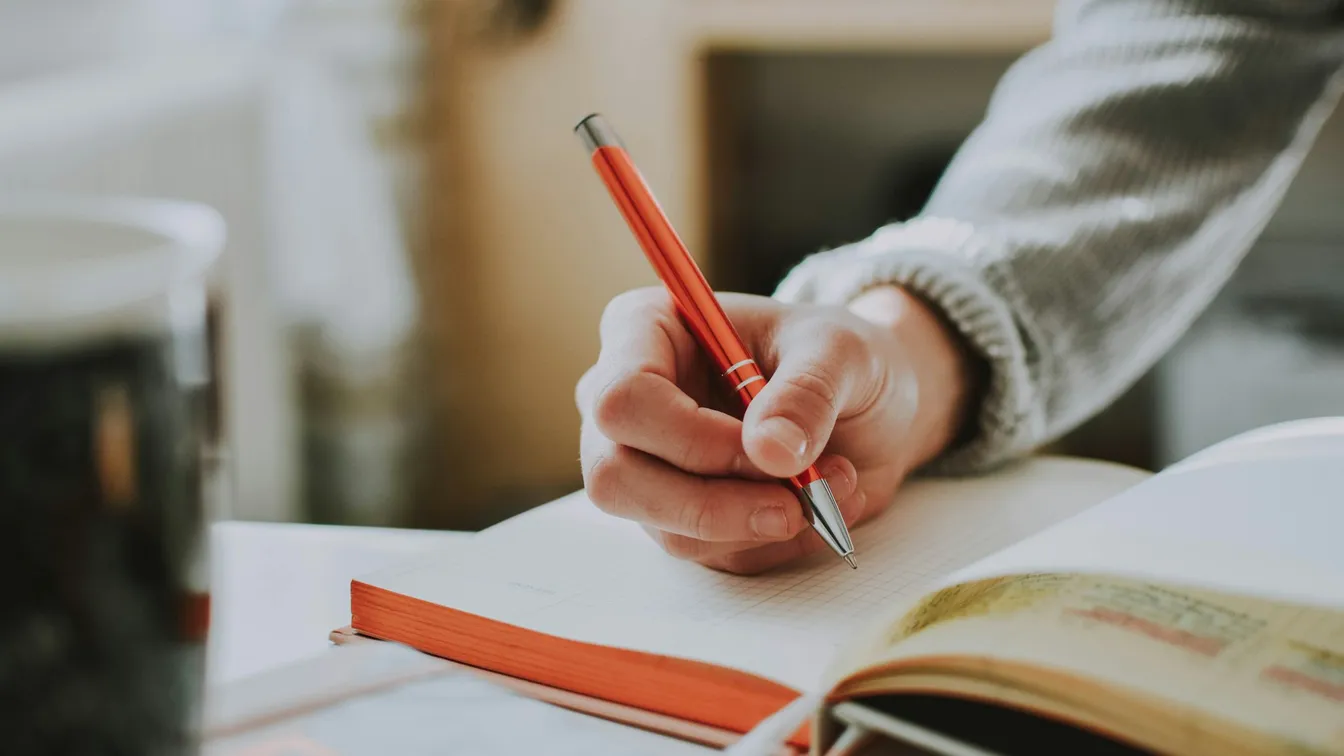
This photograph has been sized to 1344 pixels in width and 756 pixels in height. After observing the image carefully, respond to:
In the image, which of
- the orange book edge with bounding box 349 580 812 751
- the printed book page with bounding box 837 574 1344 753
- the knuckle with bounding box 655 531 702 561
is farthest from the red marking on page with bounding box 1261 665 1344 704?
the knuckle with bounding box 655 531 702 561

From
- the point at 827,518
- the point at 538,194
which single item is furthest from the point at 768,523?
the point at 538,194

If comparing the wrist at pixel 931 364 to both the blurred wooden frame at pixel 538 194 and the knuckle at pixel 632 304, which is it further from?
the blurred wooden frame at pixel 538 194

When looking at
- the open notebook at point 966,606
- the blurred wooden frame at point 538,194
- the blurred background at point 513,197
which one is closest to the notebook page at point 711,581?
the open notebook at point 966,606

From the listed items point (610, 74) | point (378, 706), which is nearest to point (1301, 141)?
point (378, 706)

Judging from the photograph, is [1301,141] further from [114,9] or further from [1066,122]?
[114,9]

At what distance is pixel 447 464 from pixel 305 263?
0.37 metres

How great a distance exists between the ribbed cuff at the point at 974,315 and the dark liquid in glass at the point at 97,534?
44 centimetres

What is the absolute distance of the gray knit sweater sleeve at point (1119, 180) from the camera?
650 mm

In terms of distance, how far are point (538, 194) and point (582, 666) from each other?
4.68ft

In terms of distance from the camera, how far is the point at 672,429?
0.47 meters

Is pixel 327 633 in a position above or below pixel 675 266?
below

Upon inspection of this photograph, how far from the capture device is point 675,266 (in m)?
0.51

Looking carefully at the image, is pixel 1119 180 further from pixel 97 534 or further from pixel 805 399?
pixel 97 534

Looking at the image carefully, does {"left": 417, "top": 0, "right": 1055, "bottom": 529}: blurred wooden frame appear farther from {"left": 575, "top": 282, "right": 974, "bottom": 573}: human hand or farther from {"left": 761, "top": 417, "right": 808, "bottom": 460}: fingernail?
{"left": 761, "top": 417, "right": 808, "bottom": 460}: fingernail
